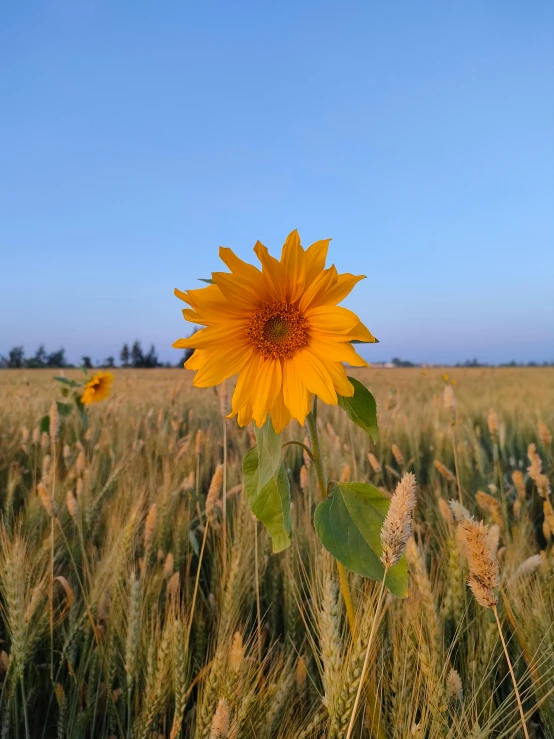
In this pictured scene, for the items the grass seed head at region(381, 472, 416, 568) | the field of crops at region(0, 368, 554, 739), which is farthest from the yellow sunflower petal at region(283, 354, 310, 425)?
the field of crops at region(0, 368, 554, 739)

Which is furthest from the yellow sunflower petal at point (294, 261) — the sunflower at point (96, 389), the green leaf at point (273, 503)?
the sunflower at point (96, 389)

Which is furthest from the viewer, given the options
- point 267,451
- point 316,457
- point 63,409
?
point 63,409

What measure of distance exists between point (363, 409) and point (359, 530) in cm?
23

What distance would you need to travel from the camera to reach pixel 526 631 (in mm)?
1424

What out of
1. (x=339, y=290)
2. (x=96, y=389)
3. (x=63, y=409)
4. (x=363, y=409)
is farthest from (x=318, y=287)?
(x=96, y=389)

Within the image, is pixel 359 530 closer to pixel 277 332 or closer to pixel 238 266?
pixel 277 332

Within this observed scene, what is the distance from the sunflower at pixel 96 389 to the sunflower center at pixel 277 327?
10.4ft

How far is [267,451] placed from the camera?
3.09 ft

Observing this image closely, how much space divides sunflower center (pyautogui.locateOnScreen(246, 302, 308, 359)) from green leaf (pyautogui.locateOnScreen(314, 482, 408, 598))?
31 centimetres

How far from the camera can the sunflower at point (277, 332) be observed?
0.98m

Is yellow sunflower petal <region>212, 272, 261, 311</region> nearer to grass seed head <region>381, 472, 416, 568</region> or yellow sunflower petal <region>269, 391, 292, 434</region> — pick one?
yellow sunflower petal <region>269, 391, 292, 434</region>

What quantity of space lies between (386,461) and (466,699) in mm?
2334

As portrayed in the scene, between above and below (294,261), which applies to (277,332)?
below

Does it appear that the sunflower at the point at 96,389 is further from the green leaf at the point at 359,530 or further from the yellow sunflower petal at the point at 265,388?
the green leaf at the point at 359,530
